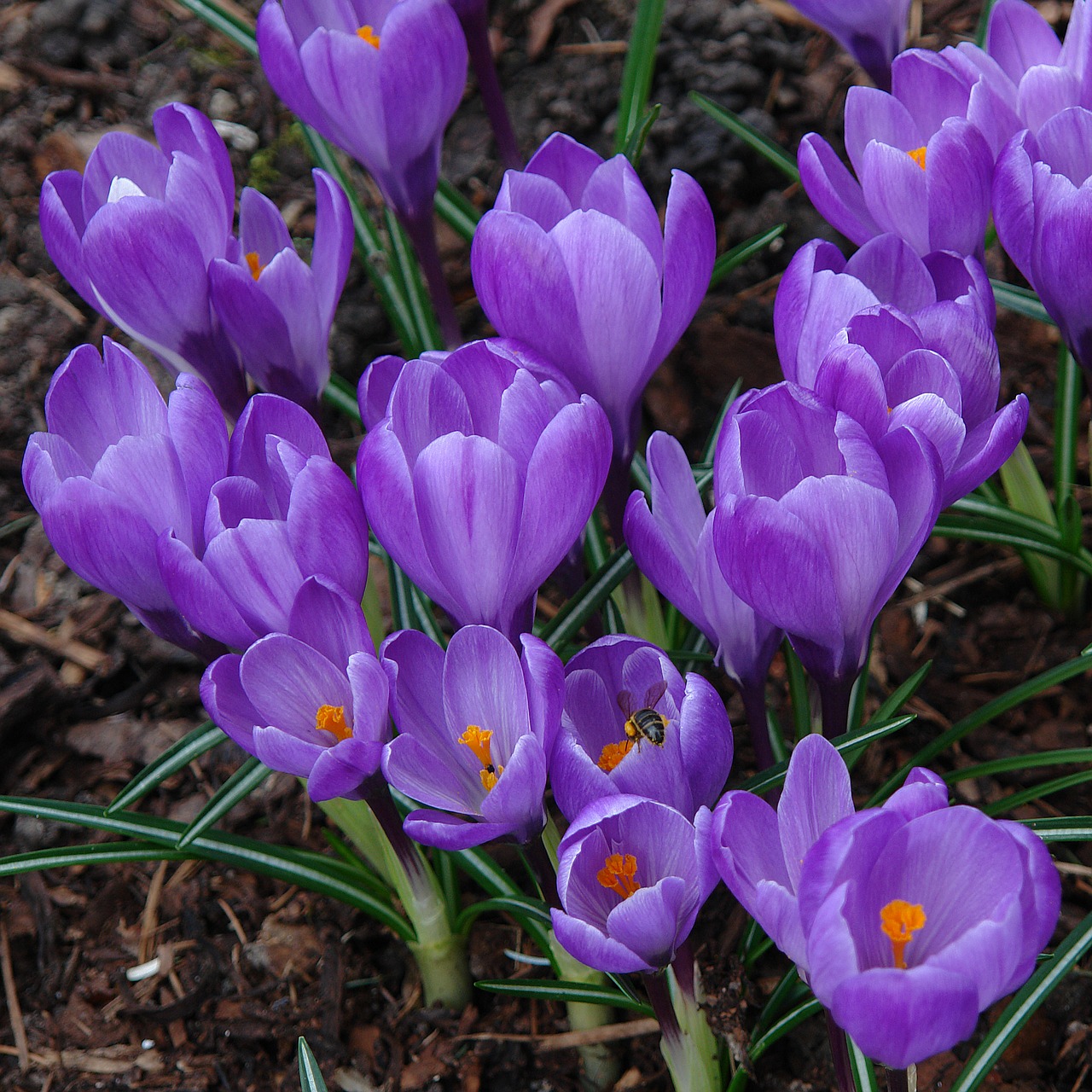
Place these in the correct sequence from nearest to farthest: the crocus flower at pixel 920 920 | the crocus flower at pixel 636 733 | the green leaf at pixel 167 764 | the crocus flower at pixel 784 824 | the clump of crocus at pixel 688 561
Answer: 1. the crocus flower at pixel 920 920
2. the crocus flower at pixel 784 824
3. the crocus flower at pixel 636 733
4. the clump of crocus at pixel 688 561
5. the green leaf at pixel 167 764

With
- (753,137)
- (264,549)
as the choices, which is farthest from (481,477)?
(753,137)

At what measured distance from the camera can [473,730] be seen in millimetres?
1118

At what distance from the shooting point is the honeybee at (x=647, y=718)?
41.4 inches

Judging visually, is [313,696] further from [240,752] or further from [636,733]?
[240,752]

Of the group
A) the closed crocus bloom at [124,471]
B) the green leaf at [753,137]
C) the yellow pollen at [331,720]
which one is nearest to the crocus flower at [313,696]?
the yellow pollen at [331,720]

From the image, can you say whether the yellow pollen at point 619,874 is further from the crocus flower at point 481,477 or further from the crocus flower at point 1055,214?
the crocus flower at point 1055,214

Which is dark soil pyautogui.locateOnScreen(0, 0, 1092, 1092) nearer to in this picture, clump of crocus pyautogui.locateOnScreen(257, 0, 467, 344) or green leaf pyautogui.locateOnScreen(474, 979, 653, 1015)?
green leaf pyautogui.locateOnScreen(474, 979, 653, 1015)

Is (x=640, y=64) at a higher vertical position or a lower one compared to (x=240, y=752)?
higher

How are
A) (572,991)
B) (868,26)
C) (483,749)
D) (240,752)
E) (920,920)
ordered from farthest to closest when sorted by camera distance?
1. (240,752)
2. (868,26)
3. (572,991)
4. (483,749)
5. (920,920)

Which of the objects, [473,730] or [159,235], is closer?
[473,730]

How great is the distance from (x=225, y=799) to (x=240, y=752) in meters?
0.66

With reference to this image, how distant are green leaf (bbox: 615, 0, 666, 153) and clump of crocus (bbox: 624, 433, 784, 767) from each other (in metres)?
0.91

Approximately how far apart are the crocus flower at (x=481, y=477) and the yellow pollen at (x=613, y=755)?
0.60ft

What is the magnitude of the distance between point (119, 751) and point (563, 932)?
1391mm
